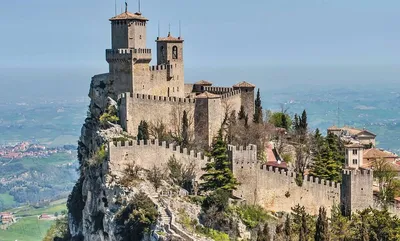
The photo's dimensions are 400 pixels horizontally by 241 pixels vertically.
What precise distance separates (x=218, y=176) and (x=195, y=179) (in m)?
2.02

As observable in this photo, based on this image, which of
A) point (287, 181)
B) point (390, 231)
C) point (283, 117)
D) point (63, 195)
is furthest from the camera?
point (63, 195)

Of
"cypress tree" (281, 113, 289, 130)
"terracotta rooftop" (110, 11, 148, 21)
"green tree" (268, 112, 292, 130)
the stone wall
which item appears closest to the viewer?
the stone wall

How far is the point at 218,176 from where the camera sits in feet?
143

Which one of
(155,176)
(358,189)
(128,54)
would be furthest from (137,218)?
(128,54)

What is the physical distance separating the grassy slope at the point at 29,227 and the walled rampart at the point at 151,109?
76.5 m

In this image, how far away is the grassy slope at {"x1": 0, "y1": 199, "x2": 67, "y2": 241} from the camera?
424 feet

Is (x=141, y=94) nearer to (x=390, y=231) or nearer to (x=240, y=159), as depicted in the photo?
(x=240, y=159)

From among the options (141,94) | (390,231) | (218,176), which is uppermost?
(141,94)

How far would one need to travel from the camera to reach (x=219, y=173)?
4369cm

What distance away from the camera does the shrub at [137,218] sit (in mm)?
41188

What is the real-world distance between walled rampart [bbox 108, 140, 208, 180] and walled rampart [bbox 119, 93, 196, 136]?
517 centimetres

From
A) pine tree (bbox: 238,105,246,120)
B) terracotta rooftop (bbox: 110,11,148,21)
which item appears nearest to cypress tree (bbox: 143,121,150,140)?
terracotta rooftop (bbox: 110,11,148,21)

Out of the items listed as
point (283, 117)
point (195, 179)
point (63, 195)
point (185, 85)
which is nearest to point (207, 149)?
point (195, 179)

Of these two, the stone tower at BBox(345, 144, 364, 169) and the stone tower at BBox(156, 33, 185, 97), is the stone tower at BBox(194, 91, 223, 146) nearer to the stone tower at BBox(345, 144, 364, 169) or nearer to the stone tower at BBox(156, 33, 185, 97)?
the stone tower at BBox(156, 33, 185, 97)
